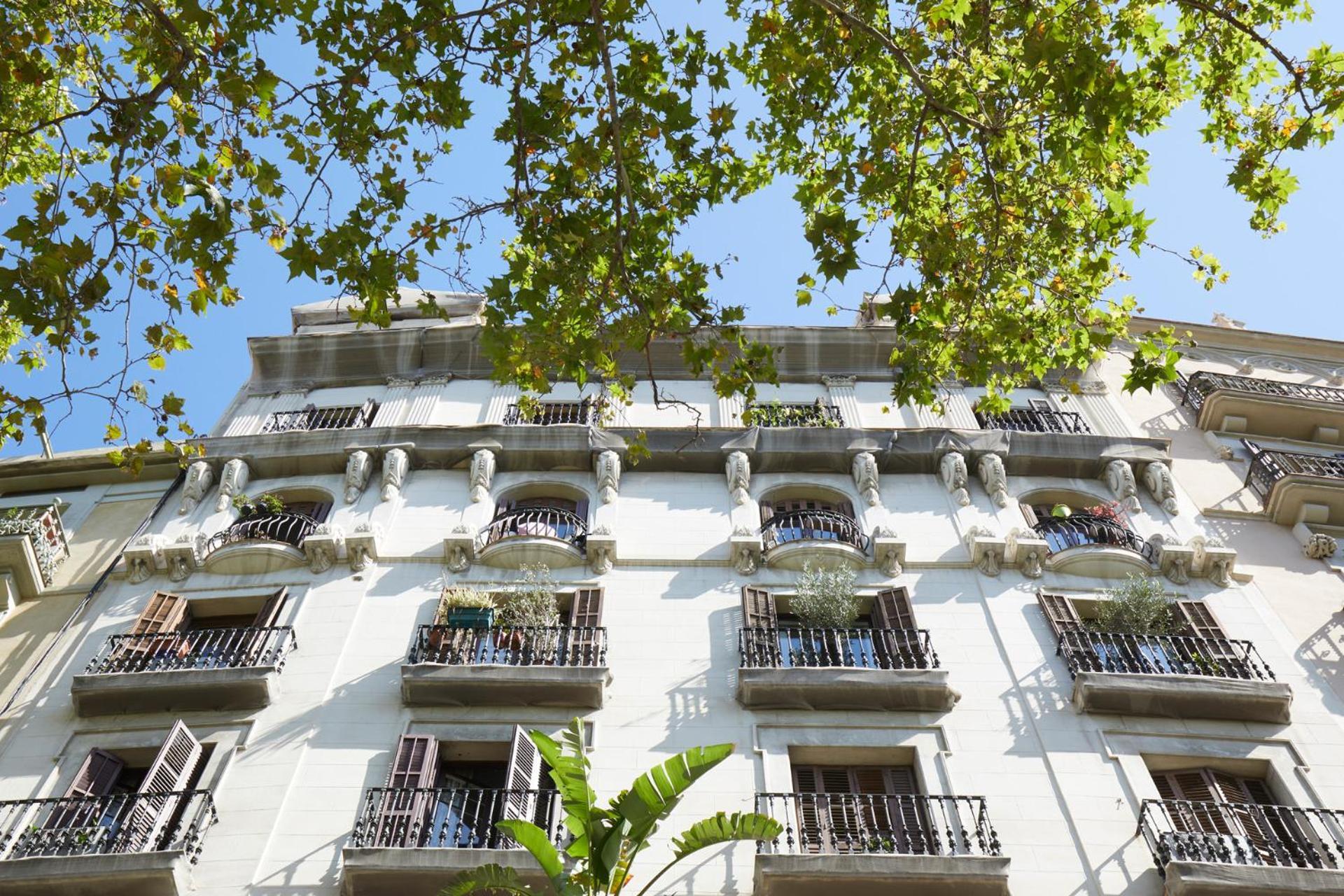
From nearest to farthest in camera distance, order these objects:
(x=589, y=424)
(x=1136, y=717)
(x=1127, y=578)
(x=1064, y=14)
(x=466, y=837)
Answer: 1. (x=1064, y=14)
2. (x=466, y=837)
3. (x=1136, y=717)
4. (x=1127, y=578)
5. (x=589, y=424)

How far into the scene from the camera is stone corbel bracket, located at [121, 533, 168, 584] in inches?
683

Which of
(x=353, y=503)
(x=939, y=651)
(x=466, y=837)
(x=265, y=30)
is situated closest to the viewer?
(x=265, y=30)

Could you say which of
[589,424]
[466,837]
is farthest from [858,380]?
[466,837]

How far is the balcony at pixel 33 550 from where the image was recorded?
672 inches

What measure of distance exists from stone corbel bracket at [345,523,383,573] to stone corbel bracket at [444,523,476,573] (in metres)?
1.12

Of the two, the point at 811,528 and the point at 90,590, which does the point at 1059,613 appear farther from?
the point at 90,590

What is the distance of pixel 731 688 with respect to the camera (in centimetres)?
1490

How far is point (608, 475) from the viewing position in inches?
750

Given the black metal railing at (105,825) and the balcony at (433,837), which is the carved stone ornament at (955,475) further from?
the black metal railing at (105,825)

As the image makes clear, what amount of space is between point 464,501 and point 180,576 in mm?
4581

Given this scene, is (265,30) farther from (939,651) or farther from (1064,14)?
(939,651)

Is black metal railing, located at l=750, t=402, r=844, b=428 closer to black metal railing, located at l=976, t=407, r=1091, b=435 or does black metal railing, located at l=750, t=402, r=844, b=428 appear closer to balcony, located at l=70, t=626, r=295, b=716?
black metal railing, located at l=976, t=407, r=1091, b=435

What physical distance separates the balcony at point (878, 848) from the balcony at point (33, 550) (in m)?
12.0

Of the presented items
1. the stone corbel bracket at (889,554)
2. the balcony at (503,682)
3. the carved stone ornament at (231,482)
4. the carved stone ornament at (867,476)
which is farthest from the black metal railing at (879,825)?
the carved stone ornament at (231,482)
